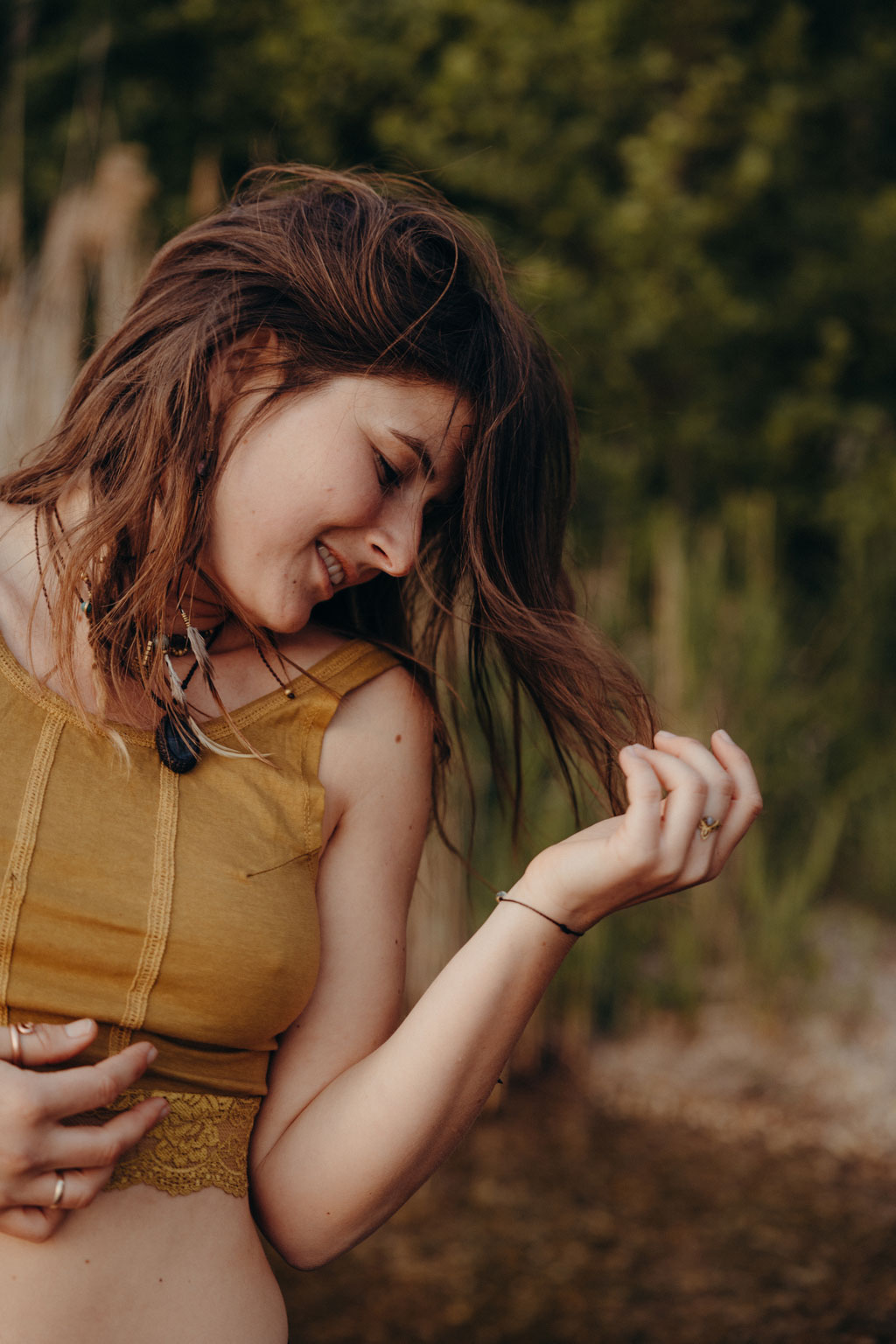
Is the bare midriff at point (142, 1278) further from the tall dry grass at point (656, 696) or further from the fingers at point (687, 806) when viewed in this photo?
the tall dry grass at point (656, 696)

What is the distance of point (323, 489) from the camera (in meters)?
1.21

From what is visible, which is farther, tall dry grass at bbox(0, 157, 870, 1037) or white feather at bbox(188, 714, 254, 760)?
tall dry grass at bbox(0, 157, 870, 1037)

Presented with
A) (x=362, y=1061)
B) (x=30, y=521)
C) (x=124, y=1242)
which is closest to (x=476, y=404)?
(x=30, y=521)

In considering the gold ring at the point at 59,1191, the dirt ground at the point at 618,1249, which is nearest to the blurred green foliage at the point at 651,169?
the dirt ground at the point at 618,1249

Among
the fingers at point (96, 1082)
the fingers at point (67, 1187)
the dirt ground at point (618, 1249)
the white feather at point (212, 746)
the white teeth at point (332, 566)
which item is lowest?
the dirt ground at point (618, 1249)

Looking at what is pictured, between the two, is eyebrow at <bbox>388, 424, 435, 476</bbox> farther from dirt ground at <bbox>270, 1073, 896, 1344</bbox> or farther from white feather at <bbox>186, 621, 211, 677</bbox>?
dirt ground at <bbox>270, 1073, 896, 1344</bbox>

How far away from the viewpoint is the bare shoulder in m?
1.33

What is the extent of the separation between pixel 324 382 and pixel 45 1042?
0.69 meters

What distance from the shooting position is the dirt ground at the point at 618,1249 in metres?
2.42

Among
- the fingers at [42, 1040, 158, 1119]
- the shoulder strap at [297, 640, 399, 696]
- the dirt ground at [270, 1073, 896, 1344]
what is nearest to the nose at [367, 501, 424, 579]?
the shoulder strap at [297, 640, 399, 696]

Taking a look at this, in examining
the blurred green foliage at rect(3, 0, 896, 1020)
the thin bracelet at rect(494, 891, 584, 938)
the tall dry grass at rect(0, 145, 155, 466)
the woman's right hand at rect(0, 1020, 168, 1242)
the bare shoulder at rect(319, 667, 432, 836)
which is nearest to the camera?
the woman's right hand at rect(0, 1020, 168, 1242)

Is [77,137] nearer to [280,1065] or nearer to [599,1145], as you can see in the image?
[599,1145]

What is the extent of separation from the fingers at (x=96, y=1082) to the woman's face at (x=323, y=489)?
1.46 feet

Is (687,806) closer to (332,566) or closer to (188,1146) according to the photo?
(332,566)
